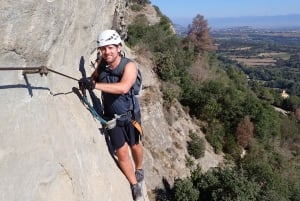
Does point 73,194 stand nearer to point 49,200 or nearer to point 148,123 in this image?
point 49,200

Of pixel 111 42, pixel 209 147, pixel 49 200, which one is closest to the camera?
pixel 49 200

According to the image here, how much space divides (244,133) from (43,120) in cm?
3180

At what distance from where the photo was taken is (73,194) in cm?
569

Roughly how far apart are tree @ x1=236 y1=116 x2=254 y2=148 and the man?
28856 mm

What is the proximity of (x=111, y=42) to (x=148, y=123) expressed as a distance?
20395 millimetres

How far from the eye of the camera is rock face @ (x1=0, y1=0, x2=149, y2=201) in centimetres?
489

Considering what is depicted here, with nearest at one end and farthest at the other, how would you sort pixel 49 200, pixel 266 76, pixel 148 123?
pixel 49 200, pixel 148 123, pixel 266 76

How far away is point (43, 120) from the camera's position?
5.38m

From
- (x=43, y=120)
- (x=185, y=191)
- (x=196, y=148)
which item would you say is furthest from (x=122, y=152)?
(x=196, y=148)

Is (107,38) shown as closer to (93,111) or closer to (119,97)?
(119,97)

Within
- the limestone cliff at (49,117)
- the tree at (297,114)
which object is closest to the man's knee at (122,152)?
the limestone cliff at (49,117)

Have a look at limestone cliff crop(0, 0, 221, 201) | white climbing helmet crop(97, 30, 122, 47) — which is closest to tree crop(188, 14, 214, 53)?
limestone cliff crop(0, 0, 221, 201)

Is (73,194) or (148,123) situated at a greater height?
(73,194)

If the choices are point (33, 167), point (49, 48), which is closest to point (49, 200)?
point (33, 167)
